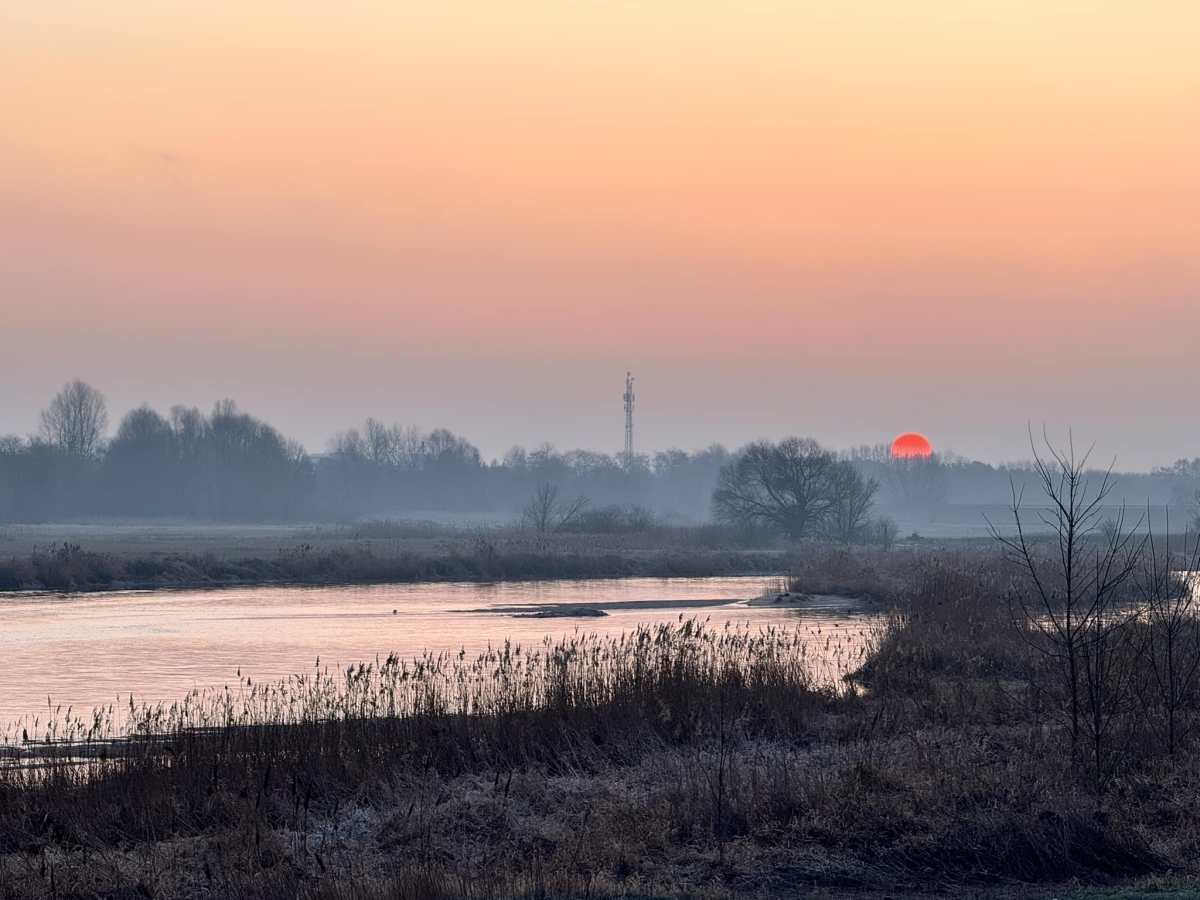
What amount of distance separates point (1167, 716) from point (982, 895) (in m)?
5.68

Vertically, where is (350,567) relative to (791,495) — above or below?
below

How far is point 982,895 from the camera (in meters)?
9.44

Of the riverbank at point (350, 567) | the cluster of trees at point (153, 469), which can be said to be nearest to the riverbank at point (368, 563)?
the riverbank at point (350, 567)

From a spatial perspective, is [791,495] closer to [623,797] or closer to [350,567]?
[350,567]

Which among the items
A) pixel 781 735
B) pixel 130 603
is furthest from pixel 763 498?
pixel 781 735

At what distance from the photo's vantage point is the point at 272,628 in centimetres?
3422

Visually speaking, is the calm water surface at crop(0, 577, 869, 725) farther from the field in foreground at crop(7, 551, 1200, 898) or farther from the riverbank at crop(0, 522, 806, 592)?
the field in foreground at crop(7, 551, 1200, 898)

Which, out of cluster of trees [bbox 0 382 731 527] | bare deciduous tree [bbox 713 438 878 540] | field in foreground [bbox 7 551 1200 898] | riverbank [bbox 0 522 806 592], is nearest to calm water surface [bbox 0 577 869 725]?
riverbank [bbox 0 522 806 592]

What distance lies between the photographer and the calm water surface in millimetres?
23906

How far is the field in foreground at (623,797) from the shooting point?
986cm

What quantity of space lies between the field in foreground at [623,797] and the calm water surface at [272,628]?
22.6ft

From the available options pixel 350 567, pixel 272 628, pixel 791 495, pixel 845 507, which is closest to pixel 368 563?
pixel 350 567

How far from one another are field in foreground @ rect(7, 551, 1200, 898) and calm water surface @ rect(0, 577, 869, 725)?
22.6 ft

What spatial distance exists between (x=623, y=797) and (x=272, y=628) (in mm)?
23866
